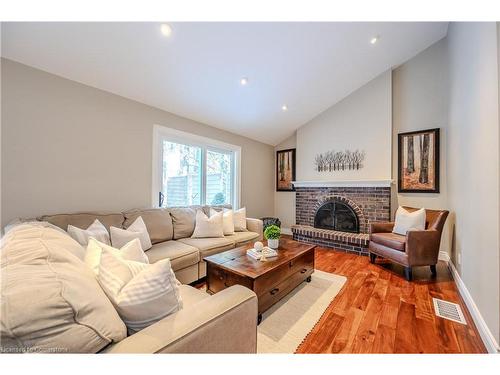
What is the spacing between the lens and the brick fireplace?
375 centimetres

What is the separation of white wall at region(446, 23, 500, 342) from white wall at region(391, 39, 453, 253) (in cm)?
81

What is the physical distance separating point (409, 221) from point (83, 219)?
4079 millimetres

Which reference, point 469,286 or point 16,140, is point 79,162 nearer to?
point 16,140

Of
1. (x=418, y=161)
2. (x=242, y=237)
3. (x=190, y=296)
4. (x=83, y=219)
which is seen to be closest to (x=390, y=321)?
(x=190, y=296)

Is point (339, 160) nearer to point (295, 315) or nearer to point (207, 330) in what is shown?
point (295, 315)

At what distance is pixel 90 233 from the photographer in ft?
6.38

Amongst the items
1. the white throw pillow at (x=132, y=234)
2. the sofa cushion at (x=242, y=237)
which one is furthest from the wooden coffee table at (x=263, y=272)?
the white throw pillow at (x=132, y=234)

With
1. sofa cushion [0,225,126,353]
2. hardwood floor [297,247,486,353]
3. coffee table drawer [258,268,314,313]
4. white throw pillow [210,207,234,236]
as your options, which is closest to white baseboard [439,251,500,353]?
hardwood floor [297,247,486,353]

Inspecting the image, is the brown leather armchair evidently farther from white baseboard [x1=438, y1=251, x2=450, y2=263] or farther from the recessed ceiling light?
the recessed ceiling light

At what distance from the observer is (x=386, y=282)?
8.36 feet

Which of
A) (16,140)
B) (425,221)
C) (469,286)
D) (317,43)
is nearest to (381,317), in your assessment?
(469,286)

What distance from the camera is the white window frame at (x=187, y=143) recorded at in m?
3.13

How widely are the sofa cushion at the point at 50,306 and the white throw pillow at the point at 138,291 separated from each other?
8 centimetres

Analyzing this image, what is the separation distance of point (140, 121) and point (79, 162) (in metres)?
0.94
